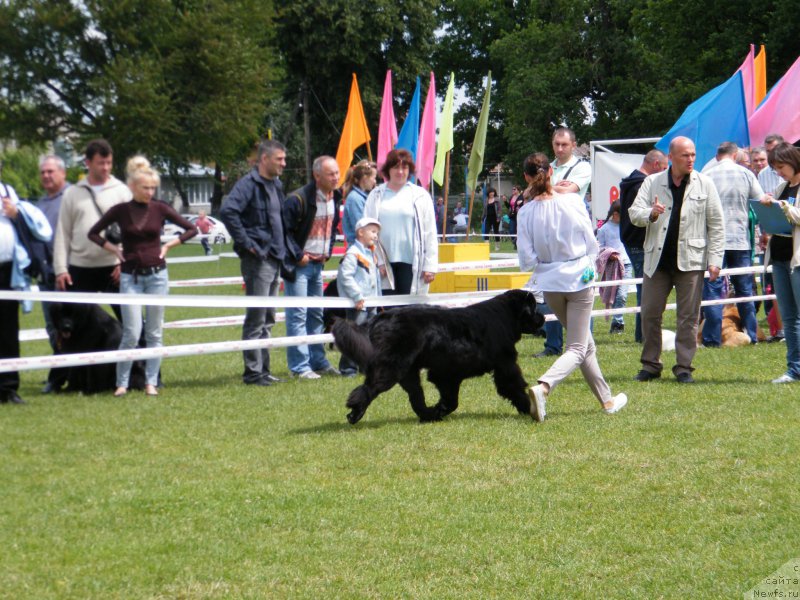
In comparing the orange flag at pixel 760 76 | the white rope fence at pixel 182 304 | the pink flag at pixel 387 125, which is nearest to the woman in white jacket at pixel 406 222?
the white rope fence at pixel 182 304

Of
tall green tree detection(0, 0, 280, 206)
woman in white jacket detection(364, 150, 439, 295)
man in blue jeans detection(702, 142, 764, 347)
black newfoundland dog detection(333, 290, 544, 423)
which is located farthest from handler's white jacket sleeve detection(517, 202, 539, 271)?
tall green tree detection(0, 0, 280, 206)

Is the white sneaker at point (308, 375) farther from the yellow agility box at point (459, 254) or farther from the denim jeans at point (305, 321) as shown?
the yellow agility box at point (459, 254)

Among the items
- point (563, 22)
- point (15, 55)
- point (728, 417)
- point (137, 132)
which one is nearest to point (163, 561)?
point (728, 417)

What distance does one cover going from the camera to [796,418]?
759 centimetres

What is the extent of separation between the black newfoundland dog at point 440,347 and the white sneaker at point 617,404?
602 millimetres

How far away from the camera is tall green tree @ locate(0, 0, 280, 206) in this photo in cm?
4222

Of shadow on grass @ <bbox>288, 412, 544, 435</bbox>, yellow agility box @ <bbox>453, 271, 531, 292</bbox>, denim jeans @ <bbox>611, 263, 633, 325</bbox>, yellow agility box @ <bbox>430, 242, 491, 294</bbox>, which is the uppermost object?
yellow agility box @ <bbox>430, 242, 491, 294</bbox>

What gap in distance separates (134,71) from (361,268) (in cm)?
3453

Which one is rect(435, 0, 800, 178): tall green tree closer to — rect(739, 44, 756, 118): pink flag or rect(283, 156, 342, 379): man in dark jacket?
rect(739, 44, 756, 118): pink flag

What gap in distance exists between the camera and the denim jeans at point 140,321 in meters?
9.47

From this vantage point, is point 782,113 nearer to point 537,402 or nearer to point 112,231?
point 537,402

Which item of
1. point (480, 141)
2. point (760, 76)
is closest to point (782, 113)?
point (760, 76)

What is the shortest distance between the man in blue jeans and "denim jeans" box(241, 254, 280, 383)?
15.5ft

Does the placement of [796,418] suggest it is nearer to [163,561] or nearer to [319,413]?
[319,413]
